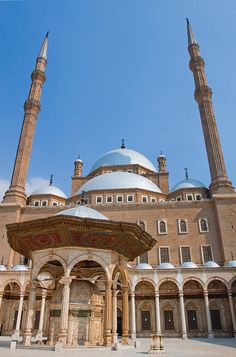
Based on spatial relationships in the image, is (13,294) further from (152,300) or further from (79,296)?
(79,296)

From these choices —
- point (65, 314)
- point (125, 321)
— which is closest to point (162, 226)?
point (125, 321)

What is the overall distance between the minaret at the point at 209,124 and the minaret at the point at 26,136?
51.7 feet

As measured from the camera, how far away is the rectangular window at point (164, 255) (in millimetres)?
22781

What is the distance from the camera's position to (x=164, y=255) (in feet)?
75.4

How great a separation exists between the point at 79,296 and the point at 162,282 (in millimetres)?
11065

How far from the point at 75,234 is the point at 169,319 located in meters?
14.5

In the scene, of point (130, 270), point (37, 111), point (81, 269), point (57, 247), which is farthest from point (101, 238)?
point (37, 111)

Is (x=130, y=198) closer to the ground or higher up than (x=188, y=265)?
higher up

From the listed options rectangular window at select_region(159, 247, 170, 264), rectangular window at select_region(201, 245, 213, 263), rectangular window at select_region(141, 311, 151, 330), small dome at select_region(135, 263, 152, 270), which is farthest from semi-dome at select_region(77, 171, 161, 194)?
rectangular window at select_region(141, 311, 151, 330)

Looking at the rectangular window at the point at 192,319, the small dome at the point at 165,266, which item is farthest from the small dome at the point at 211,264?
the rectangular window at the point at 192,319

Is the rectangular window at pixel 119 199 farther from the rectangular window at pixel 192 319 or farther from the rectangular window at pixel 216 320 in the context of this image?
the rectangular window at pixel 216 320

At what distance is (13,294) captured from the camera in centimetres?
2195

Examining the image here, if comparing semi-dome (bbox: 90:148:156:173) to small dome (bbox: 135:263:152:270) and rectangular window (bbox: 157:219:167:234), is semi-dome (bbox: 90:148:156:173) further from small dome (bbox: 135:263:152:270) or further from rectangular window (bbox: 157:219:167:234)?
small dome (bbox: 135:263:152:270)

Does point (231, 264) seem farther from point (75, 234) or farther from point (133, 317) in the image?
point (75, 234)
